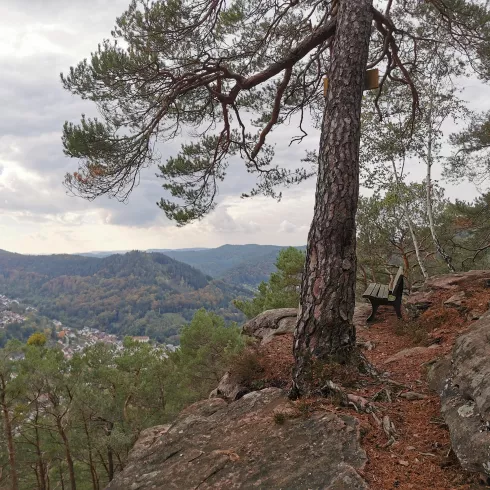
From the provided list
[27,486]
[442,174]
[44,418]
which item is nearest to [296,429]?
[442,174]

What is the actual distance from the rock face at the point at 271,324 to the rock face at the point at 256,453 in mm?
3146

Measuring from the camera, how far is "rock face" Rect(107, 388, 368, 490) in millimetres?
2635

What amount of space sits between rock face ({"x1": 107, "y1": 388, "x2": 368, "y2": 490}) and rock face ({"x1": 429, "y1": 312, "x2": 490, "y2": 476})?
70 centimetres

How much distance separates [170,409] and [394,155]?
1425 centimetres

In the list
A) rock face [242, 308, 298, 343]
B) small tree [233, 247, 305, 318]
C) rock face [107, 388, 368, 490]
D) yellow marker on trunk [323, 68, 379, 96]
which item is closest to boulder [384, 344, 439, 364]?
rock face [107, 388, 368, 490]

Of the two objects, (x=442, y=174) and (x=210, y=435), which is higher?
(x=442, y=174)

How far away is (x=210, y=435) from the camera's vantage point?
3764mm

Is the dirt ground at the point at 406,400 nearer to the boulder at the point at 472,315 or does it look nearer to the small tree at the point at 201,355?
the boulder at the point at 472,315

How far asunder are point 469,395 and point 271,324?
5.39 metres

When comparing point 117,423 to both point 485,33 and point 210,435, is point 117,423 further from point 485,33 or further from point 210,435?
point 485,33

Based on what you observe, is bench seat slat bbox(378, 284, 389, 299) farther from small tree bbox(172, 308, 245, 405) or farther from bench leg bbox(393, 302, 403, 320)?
small tree bbox(172, 308, 245, 405)

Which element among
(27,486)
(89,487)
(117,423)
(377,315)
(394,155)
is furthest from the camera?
(89,487)

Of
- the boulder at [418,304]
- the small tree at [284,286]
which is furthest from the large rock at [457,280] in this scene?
the small tree at [284,286]

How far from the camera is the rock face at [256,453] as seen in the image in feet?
8.64
